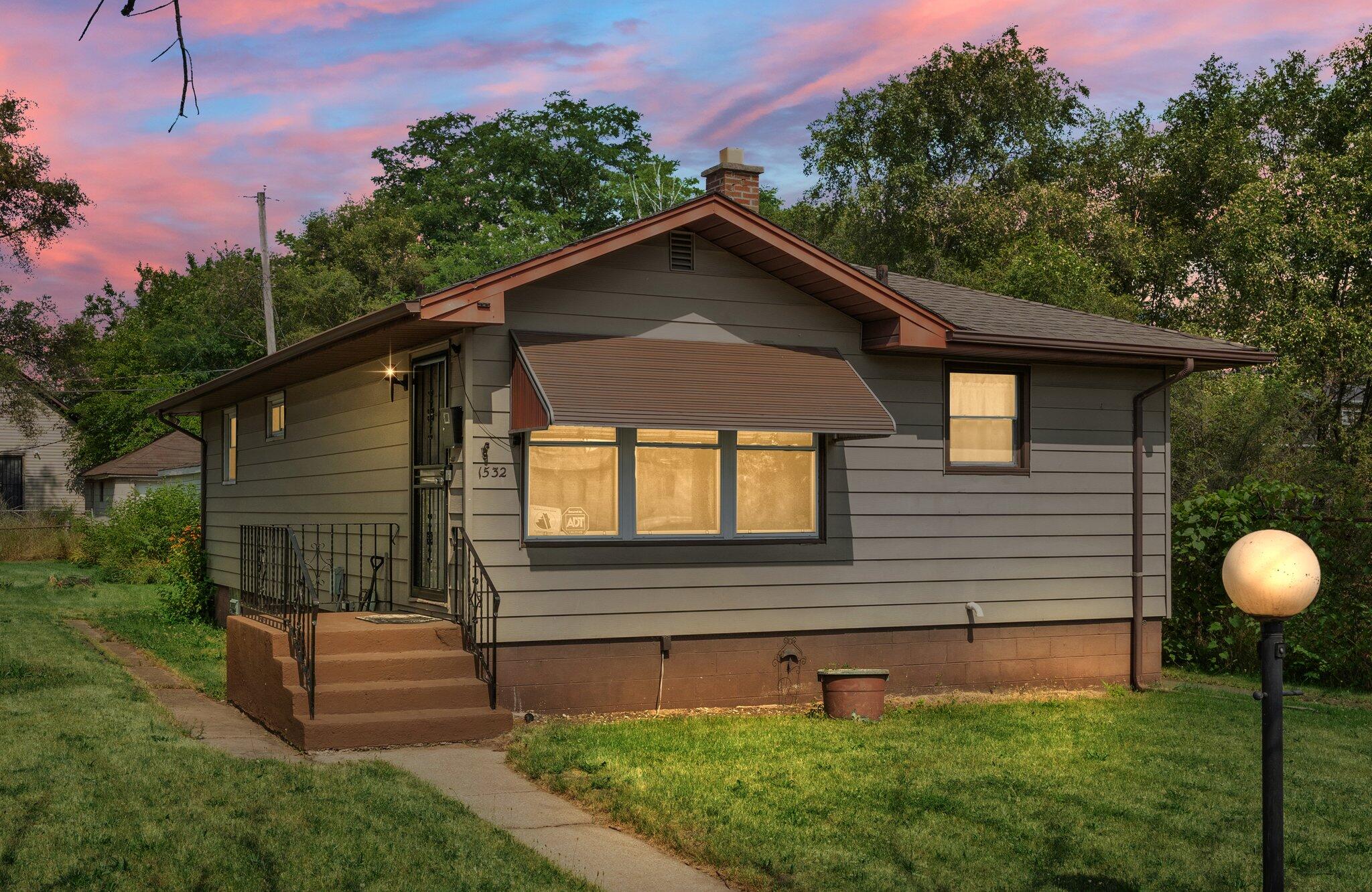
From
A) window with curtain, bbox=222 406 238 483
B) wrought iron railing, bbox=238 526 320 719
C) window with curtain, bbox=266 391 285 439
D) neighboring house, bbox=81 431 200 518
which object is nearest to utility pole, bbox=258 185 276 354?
neighboring house, bbox=81 431 200 518

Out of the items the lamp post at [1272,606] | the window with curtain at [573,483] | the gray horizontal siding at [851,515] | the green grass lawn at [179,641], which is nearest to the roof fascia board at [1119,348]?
the gray horizontal siding at [851,515]

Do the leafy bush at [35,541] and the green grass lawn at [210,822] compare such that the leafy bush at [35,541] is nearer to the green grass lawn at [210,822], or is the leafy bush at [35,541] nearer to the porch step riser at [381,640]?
the green grass lawn at [210,822]

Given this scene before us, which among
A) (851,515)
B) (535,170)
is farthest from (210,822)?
(535,170)

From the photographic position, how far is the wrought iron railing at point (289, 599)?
9.66m

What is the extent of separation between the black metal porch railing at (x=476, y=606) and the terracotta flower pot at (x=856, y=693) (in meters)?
2.82

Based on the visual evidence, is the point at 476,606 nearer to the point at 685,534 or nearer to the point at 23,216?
the point at 685,534

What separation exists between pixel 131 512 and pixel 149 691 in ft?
59.3

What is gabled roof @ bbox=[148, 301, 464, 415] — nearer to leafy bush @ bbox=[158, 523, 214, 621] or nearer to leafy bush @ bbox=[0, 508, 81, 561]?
leafy bush @ bbox=[158, 523, 214, 621]

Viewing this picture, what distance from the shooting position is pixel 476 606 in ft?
33.7

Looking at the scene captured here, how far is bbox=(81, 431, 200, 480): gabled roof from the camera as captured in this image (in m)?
39.9

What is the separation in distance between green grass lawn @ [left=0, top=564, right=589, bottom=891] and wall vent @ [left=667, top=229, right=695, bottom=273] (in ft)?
16.7

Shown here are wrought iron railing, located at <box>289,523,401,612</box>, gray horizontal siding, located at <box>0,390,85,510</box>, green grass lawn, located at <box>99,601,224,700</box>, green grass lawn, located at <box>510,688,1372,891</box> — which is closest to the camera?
green grass lawn, located at <box>510,688,1372,891</box>

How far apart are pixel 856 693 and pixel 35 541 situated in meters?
29.7

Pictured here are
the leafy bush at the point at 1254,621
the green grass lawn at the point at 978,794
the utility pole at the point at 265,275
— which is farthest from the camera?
the utility pole at the point at 265,275
